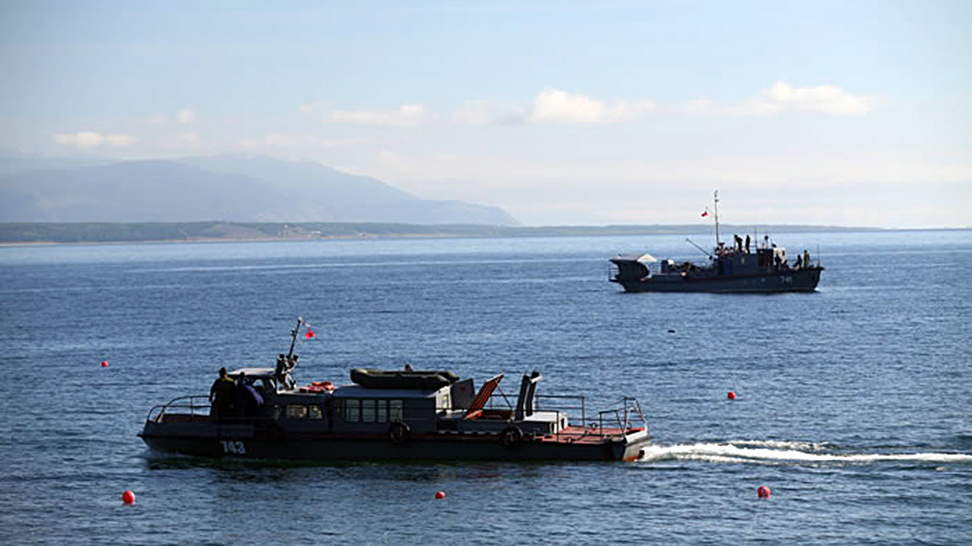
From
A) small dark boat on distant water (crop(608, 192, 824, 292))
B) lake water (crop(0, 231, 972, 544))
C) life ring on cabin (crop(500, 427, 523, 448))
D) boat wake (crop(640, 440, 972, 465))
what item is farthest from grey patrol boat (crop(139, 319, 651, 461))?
small dark boat on distant water (crop(608, 192, 824, 292))

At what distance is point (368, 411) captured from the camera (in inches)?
1914

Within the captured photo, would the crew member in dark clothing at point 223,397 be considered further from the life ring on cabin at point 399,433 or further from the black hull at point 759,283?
the black hull at point 759,283

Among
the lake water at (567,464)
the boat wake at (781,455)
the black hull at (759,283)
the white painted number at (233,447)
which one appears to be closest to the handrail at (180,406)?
the lake water at (567,464)

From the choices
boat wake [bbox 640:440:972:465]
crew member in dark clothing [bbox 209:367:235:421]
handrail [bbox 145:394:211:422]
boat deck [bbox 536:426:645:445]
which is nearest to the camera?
boat deck [bbox 536:426:645:445]

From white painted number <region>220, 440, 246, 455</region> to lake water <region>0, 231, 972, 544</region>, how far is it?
960 mm

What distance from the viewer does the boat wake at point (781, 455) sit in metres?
47.7

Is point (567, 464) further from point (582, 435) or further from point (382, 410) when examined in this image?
point (382, 410)

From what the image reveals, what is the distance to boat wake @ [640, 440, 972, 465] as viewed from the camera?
156 ft

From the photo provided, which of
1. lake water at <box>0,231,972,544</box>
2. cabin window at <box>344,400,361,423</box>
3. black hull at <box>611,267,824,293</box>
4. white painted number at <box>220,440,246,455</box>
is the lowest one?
lake water at <box>0,231,972,544</box>

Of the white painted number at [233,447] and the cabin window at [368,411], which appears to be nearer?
the cabin window at [368,411]

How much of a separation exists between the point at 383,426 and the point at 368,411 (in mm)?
886

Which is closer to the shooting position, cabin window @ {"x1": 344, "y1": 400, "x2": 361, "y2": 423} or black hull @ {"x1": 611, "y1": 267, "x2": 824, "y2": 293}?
cabin window @ {"x1": 344, "y1": 400, "x2": 361, "y2": 423}

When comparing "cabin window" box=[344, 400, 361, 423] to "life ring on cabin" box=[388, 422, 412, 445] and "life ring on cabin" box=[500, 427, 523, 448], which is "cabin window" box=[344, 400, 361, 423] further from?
"life ring on cabin" box=[500, 427, 523, 448]

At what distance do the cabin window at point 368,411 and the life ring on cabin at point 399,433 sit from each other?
1116 millimetres
